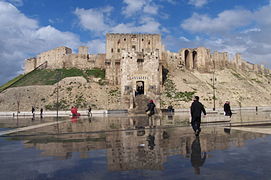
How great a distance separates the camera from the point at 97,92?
3978 cm

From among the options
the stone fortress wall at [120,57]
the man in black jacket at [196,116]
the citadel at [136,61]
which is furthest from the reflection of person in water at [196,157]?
the stone fortress wall at [120,57]

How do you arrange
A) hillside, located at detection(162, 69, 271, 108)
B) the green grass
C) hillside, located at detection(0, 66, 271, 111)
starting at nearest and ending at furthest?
hillside, located at detection(0, 66, 271, 111)
hillside, located at detection(162, 69, 271, 108)
the green grass

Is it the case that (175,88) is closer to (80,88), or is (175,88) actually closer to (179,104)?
(179,104)

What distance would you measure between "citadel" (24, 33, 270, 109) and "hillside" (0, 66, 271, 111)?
212 centimetres

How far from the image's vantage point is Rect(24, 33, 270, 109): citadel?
121 feet

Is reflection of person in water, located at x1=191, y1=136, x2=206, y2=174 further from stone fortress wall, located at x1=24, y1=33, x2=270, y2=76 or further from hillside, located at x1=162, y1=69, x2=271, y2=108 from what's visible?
stone fortress wall, located at x1=24, y1=33, x2=270, y2=76

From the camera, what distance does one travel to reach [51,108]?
35125 mm

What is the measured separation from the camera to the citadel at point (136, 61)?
36812 millimetres

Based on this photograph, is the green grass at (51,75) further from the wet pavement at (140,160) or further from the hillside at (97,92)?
the wet pavement at (140,160)

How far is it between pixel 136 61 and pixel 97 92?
9285mm

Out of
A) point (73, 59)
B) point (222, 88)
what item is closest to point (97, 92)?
point (73, 59)

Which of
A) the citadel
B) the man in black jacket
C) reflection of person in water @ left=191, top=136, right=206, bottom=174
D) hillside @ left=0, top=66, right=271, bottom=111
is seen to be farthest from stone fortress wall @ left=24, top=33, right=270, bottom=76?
reflection of person in water @ left=191, top=136, right=206, bottom=174

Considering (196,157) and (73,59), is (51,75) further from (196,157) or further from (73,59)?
(196,157)

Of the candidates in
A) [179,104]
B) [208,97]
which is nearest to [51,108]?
[179,104]
